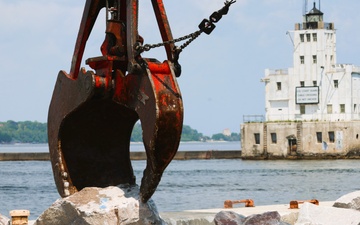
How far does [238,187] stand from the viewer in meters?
52.7

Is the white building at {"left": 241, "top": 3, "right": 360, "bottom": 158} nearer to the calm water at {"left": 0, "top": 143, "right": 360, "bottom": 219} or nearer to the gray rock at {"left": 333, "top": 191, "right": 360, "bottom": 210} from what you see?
the calm water at {"left": 0, "top": 143, "right": 360, "bottom": 219}

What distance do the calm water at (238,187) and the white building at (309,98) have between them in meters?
4.59

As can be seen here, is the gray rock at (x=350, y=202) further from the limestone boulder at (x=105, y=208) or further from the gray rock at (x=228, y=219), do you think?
the limestone boulder at (x=105, y=208)

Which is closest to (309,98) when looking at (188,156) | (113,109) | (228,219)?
(188,156)

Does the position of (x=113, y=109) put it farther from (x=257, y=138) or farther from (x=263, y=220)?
(x=257, y=138)

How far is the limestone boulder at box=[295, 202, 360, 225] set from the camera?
44.3 feet

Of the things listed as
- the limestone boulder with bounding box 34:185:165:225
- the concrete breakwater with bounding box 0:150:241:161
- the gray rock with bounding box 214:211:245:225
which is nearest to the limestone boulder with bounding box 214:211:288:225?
the gray rock with bounding box 214:211:245:225

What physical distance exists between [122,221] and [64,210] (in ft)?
2.23

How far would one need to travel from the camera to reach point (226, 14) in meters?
9.62

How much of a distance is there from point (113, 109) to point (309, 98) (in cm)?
7669

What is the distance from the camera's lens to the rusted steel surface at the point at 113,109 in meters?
9.48

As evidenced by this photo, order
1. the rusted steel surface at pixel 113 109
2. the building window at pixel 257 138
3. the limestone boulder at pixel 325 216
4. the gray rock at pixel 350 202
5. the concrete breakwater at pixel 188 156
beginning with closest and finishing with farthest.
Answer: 1. the rusted steel surface at pixel 113 109
2. the limestone boulder at pixel 325 216
3. the gray rock at pixel 350 202
4. the building window at pixel 257 138
5. the concrete breakwater at pixel 188 156

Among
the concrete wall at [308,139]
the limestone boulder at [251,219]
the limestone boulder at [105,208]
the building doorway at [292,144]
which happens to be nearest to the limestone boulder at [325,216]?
the limestone boulder at [251,219]

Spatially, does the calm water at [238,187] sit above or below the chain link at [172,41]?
Result: below
